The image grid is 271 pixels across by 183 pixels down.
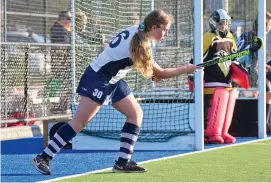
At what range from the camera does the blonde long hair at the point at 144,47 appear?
8.15 meters

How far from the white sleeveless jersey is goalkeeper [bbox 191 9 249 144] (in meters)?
3.38

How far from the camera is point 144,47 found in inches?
321

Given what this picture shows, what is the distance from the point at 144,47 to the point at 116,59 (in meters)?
0.39

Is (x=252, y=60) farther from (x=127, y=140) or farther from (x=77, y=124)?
(x=77, y=124)

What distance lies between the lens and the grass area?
26.4 feet

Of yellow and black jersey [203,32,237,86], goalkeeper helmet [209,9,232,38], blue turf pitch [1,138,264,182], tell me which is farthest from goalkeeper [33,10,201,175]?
goalkeeper helmet [209,9,232,38]

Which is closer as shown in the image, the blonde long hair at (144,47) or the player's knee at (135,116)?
the blonde long hair at (144,47)

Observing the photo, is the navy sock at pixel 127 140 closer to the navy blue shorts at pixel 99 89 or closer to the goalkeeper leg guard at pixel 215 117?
the navy blue shorts at pixel 99 89

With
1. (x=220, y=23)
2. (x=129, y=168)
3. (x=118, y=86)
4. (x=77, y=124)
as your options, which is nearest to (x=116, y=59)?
(x=118, y=86)

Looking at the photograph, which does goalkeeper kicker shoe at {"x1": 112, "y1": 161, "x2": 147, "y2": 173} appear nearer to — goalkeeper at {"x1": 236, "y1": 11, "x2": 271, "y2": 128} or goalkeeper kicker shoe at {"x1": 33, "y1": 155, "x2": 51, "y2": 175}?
goalkeeper kicker shoe at {"x1": 33, "y1": 155, "x2": 51, "y2": 175}

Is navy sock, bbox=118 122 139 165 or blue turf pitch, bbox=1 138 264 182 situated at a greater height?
navy sock, bbox=118 122 139 165

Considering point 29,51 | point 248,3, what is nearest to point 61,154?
point 29,51

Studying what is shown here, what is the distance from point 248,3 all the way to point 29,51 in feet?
11.5

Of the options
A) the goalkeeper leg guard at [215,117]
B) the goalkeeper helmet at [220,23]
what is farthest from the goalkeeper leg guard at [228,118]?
the goalkeeper helmet at [220,23]
